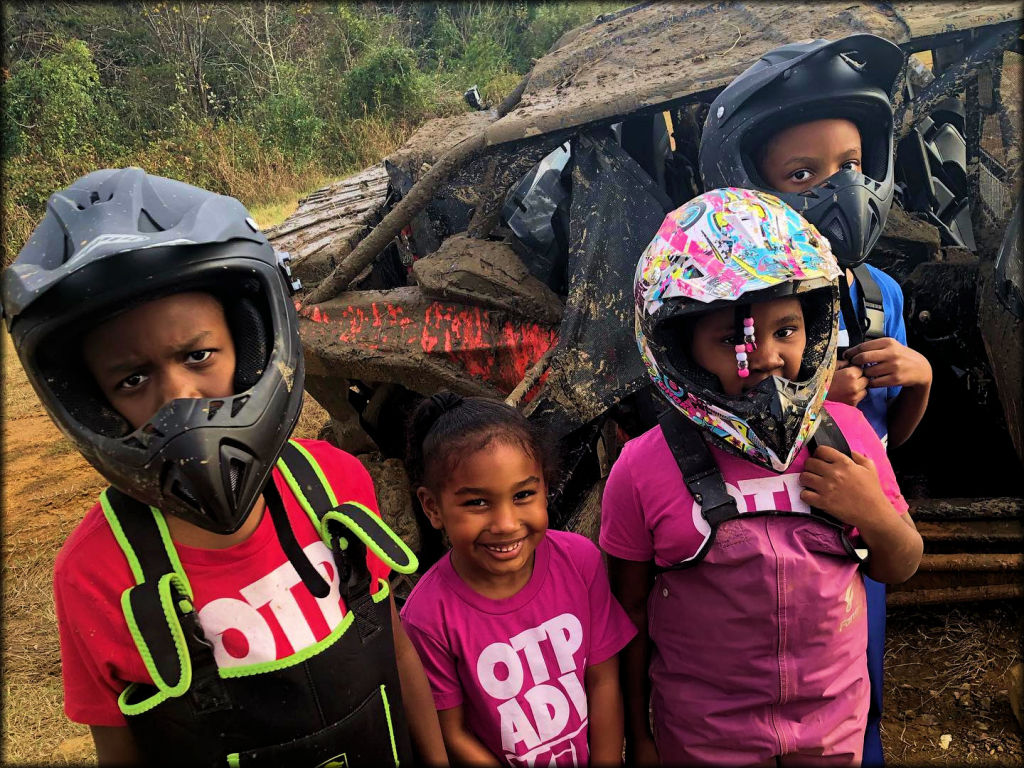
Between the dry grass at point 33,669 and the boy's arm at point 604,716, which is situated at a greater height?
the boy's arm at point 604,716

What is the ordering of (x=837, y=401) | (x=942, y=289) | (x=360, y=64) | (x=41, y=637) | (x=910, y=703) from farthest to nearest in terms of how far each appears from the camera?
(x=360, y=64)
(x=41, y=637)
(x=942, y=289)
(x=910, y=703)
(x=837, y=401)

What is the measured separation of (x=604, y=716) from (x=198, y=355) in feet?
4.19

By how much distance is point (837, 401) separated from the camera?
2016mm

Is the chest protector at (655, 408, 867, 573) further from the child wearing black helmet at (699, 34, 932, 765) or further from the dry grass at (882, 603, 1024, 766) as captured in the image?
the dry grass at (882, 603, 1024, 766)

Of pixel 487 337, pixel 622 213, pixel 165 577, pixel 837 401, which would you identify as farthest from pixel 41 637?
pixel 837 401

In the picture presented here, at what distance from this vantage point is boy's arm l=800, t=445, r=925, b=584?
167 cm

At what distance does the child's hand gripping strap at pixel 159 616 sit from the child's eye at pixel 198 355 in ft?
1.09

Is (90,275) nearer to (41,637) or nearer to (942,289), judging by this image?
(942,289)

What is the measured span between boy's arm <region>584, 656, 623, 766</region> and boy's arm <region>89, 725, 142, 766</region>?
1013mm

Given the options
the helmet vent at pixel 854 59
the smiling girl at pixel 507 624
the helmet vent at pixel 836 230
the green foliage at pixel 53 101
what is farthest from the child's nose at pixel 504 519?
the green foliage at pixel 53 101

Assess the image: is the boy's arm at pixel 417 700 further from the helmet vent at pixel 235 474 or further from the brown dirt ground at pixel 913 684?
the brown dirt ground at pixel 913 684

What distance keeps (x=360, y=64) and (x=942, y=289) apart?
17823 mm

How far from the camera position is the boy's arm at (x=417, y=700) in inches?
66.7

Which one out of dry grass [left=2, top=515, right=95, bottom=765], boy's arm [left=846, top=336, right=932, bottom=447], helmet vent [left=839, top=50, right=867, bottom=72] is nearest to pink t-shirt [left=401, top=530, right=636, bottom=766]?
boy's arm [left=846, top=336, right=932, bottom=447]
